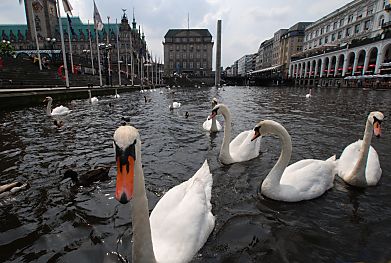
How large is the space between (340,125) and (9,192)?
12437 millimetres

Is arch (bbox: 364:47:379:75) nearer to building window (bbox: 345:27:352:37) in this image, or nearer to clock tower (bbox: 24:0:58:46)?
building window (bbox: 345:27:352:37)

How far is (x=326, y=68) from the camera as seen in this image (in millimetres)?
75250

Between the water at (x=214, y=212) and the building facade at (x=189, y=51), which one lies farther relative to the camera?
the building facade at (x=189, y=51)

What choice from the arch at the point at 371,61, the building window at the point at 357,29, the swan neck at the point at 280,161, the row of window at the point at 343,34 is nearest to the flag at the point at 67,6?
the swan neck at the point at 280,161

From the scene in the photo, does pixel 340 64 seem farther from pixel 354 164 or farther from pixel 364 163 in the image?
pixel 364 163

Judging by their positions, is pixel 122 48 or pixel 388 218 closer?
pixel 388 218

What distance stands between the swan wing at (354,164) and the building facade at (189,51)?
120m

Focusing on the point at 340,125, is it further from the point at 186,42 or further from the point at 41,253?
the point at 186,42

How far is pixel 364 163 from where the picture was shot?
4.53 metres

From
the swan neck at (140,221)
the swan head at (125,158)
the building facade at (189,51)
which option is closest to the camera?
the swan head at (125,158)

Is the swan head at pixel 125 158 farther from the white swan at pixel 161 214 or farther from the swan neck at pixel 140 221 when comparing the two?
the swan neck at pixel 140 221

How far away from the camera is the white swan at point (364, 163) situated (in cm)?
442

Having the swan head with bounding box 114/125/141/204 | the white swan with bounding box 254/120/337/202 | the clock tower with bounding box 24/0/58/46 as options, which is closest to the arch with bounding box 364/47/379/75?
the white swan with bounding box 254/120/337/202

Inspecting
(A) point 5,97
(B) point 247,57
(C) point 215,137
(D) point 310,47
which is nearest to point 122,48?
(D) point 310,47
